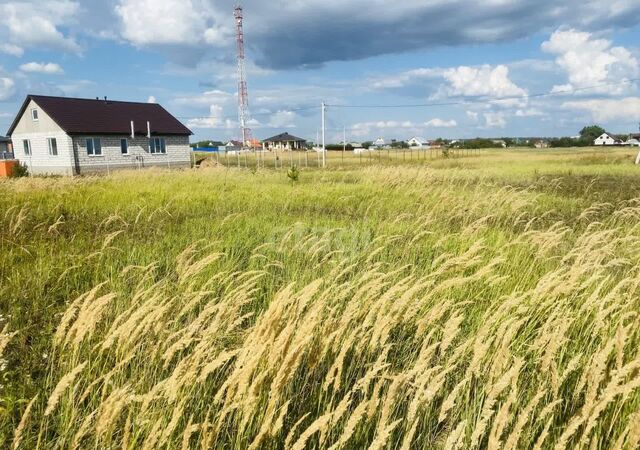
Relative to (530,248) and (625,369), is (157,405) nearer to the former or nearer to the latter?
(625,369)

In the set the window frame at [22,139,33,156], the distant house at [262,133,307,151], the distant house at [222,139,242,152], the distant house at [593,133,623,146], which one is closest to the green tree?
the distant house at [593,133,623,146]

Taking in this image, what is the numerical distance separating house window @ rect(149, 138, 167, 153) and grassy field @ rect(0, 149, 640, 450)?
29412 mm

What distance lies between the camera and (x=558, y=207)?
10414mm

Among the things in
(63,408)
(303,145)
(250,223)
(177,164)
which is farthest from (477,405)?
(303,145)

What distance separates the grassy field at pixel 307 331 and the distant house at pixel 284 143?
7192 cm

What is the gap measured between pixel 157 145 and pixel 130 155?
10.1ft

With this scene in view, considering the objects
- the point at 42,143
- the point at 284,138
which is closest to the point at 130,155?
the point at 42,143

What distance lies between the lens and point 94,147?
113ft

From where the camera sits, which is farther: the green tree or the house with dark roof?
the green tree

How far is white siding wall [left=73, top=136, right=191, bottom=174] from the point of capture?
33750mm

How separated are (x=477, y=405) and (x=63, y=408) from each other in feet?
7.91

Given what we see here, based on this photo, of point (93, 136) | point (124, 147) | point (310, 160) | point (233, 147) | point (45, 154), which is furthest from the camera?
point (233, 147)

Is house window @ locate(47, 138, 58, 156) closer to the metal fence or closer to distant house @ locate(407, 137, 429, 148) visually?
the metal fence

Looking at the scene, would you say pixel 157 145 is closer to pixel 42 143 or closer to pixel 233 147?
pixel 42 143
